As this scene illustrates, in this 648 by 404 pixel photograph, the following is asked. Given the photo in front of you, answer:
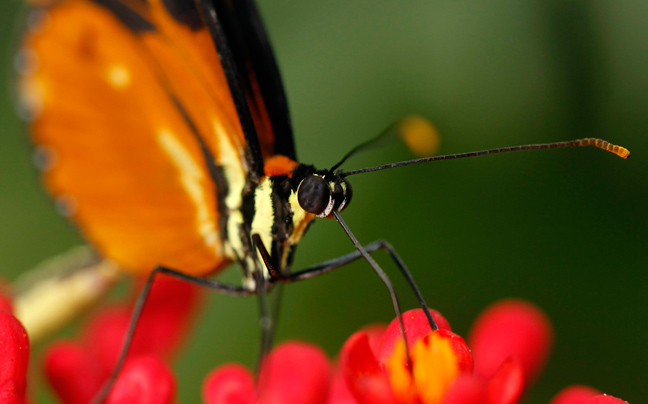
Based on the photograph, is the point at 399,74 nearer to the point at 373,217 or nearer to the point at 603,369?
the point at 373,217

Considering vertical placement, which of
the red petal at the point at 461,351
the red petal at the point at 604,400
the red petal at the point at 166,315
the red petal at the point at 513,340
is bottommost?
the red petal at the point at 513,340

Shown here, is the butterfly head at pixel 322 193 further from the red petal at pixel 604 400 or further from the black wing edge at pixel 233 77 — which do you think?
the red petal at pixel 604 400

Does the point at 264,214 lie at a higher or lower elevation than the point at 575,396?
higher

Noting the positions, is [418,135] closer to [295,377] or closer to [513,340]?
[513,340]

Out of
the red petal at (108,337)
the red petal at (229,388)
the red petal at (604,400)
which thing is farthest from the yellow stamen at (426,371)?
the red petal at (108,337)

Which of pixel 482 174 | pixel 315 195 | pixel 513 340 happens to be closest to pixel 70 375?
pixel 315 195

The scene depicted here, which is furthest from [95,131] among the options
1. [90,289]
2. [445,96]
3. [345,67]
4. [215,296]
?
[445,96]

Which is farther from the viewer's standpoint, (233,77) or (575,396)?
(233,77)
